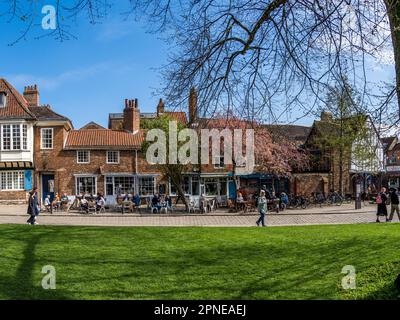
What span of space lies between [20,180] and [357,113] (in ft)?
120

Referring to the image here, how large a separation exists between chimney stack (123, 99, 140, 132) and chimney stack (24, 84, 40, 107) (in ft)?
28.8

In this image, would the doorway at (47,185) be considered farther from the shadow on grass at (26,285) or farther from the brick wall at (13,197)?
the shadow on grass at (26,285)

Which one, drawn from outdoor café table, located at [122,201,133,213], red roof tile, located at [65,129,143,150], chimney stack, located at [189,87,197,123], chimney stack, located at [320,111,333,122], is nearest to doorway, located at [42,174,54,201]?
red roof tile, located at [65,129,143,150]

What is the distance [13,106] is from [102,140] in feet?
29.0

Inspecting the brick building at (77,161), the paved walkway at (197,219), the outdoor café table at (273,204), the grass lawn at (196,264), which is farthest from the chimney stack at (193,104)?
the brick building at (77,161)

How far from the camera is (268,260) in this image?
897cm

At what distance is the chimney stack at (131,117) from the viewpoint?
41597 millimetres

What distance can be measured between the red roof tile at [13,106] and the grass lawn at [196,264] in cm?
2929

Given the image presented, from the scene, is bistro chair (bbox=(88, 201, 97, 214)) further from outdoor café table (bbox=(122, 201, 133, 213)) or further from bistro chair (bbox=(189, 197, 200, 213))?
bistro chair (bbox=(189, 197, 200, 213))

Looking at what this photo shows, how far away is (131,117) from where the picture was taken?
143 ft

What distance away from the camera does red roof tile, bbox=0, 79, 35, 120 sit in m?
38.9

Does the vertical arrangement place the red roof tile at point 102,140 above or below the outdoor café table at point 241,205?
above

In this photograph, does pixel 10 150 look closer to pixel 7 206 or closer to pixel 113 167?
pixel 7 206
